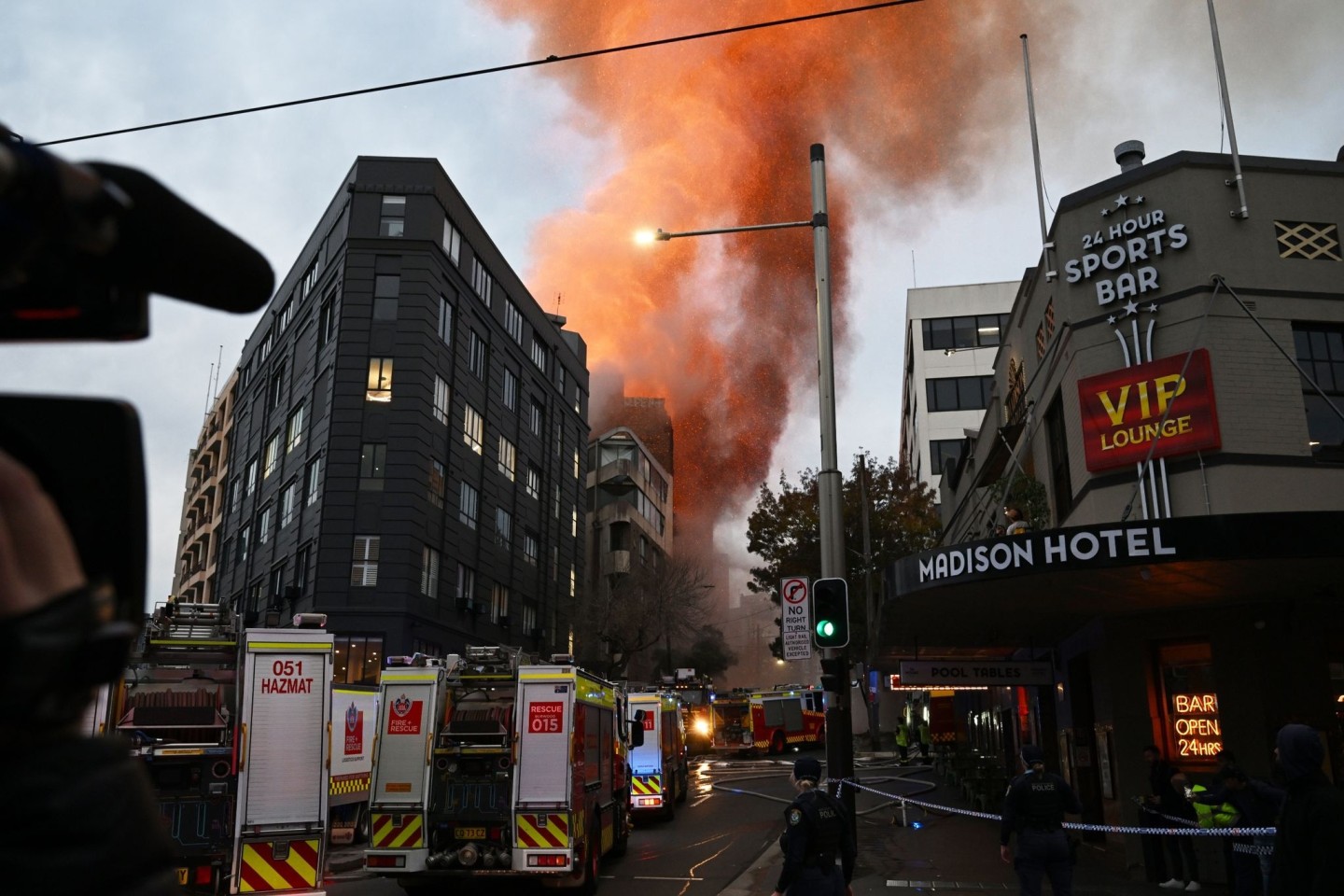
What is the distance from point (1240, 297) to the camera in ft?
51.5

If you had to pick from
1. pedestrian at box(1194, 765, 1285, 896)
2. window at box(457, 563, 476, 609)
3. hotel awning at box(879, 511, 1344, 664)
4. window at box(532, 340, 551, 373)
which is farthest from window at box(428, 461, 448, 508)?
pedestrian at box(1194, 765, 1285, 896)

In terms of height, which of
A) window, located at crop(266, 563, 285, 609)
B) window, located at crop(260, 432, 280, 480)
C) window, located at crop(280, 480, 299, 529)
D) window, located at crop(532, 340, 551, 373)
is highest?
window, located at crop(532, 340, 551, 373)

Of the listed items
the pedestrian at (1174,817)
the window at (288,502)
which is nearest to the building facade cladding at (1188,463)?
the pedestrian at (1174,817)

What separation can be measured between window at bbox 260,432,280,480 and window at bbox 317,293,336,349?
634 cm

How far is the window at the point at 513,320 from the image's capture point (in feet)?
171

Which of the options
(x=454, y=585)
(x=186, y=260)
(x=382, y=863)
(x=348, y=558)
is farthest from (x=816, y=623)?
(x=454, y=585)

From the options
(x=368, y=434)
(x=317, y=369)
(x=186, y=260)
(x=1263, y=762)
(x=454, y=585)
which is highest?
(x=317, y=369)

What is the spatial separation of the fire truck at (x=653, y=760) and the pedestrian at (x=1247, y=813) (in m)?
13.4

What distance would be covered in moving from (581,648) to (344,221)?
92.9ft

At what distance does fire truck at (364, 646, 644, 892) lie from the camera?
1378cm

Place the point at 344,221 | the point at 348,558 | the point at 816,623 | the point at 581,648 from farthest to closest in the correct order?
1. the point at 581,648
2. the point at 344,221
3. the point at 348,558
4. the point at 816,623

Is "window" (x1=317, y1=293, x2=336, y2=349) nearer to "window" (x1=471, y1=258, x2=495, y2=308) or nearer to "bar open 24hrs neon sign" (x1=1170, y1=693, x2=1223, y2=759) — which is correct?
"window" (x1=471, y1=258, x2=495, y2=308)

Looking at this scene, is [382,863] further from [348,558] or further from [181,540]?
[181,540]

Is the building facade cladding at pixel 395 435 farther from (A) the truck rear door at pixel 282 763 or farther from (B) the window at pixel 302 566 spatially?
(A) the truck rear door at pixel 282 763
